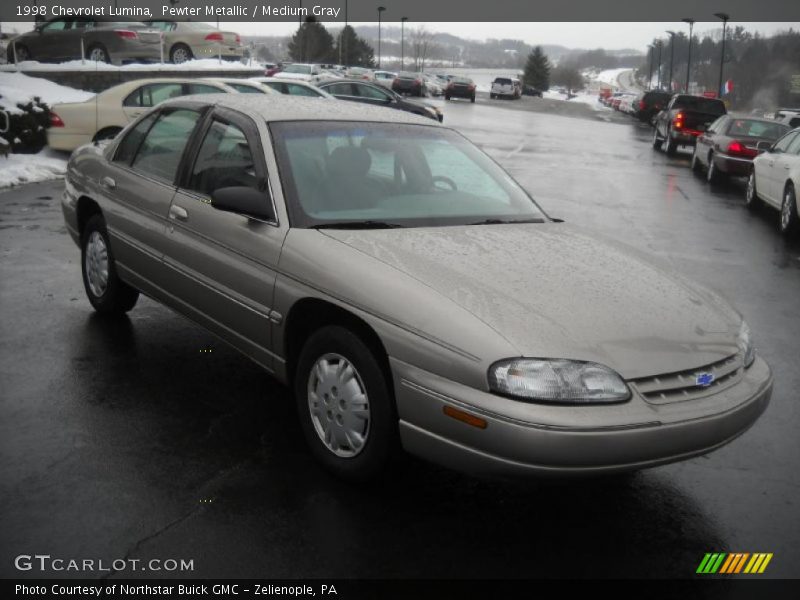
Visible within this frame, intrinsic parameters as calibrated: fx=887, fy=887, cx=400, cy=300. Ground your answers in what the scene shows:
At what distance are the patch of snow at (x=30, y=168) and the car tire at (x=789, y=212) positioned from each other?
414 inches

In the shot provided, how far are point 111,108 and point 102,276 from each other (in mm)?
9292

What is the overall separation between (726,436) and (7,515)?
2.76 m

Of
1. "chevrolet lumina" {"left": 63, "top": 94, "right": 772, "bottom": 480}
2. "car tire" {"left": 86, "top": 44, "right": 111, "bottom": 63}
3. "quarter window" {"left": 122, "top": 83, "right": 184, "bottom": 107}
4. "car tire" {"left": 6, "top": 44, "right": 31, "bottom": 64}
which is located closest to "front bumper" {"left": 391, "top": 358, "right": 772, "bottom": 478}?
"chevrolet lumina" {"left": 63, "top": 94, "right": 772, "bottom": 480}

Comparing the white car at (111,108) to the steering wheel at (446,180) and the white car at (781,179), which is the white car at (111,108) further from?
the steering wheel at (446,180)

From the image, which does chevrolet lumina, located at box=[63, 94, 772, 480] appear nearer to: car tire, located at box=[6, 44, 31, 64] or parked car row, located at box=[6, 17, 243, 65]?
parked car row, located at box=[6, 17, 243, 65]

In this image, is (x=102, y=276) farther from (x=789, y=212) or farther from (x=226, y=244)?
(x=789, y=212)

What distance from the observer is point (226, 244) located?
4.39 metres

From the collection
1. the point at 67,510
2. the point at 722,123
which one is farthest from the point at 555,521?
the point at 722,123

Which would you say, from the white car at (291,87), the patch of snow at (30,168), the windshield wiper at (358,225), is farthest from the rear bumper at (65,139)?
the windshield wiper at (358,225)

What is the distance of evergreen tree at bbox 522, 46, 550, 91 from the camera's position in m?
127

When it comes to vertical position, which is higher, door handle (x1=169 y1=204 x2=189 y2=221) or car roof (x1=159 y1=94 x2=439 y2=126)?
car roof (x1=159 y1=94 x2=439 y2=126)

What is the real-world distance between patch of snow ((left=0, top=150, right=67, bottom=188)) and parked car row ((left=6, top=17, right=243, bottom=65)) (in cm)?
1134

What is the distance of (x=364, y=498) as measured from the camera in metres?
3.66

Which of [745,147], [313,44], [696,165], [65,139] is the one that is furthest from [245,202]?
[313,44]
